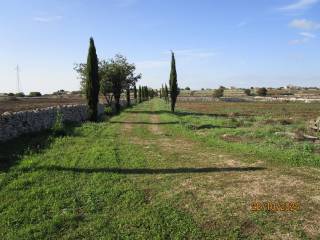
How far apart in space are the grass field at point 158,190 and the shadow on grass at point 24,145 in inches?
2.3

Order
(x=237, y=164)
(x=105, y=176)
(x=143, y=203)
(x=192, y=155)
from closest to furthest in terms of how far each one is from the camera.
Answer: (x=143, y=203), (x=105, y=176), (x=237, y=164), (x=192, y=155)

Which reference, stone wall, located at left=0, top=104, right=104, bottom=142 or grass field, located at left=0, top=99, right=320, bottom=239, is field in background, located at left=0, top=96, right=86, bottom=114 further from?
grass field, located at left=0, top=99, right=320, bottom=239

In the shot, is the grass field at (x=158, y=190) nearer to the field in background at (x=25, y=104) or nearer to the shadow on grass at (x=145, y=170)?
the shadow on grass at (x=145, y=170)

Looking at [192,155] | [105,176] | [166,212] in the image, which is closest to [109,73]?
[192,155]

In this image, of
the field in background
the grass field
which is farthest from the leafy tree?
the grass field

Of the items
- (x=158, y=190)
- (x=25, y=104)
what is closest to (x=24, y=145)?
(x=158, y=190)

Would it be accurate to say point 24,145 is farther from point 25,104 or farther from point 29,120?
point 25,104

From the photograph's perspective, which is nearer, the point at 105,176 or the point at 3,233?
the point at 3,233

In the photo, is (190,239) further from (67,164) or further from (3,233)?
(67,164)

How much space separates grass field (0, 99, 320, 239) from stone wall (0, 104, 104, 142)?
112 cm

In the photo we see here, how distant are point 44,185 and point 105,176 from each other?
169 cm

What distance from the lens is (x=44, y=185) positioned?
9422 mm

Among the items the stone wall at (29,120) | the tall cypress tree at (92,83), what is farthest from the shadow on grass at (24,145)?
the tall cypress tree at (92,83)

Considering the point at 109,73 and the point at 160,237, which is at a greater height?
the point at 109,73
